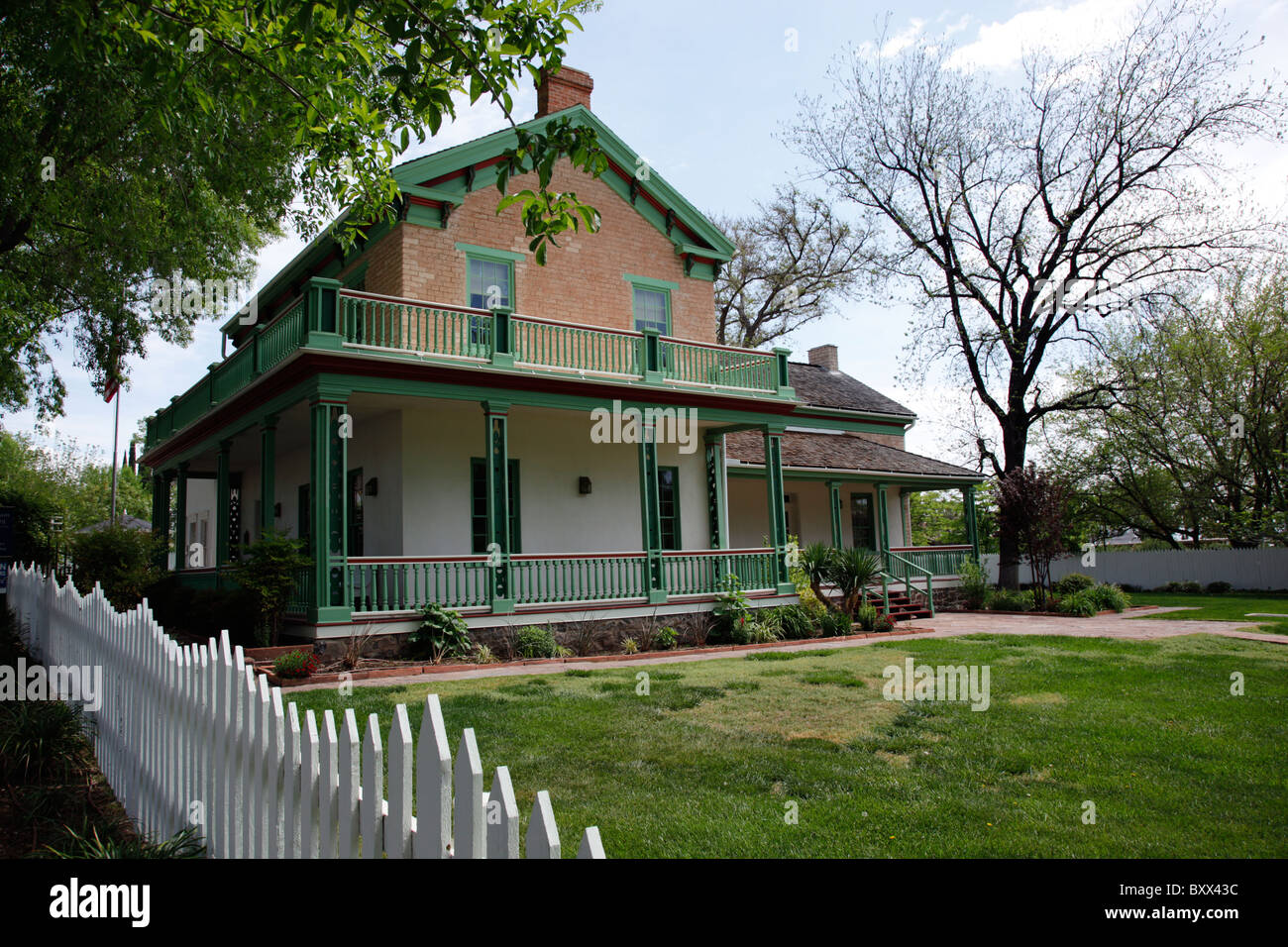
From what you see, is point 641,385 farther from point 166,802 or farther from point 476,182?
point 166,802

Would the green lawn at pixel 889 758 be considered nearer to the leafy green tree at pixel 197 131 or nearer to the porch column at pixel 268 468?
the leafy green tree at pixel 197 131

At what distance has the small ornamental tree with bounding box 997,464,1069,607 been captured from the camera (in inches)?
813

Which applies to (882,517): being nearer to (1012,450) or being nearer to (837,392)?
(837,392)

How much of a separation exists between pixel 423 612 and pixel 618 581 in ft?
12.4

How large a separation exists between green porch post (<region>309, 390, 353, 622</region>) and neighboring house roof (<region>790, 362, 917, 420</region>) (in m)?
15.1

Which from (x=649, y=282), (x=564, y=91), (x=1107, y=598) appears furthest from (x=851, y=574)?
(x=564, y=91)

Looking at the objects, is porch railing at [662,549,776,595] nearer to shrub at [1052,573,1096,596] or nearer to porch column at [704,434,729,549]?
porch column at [704,434,729,549]

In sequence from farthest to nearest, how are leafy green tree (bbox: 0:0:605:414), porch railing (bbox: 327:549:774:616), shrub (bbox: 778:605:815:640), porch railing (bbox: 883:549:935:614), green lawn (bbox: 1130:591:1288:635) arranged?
1. porch railing (bbox: 883:549:935:614)
2. green lawn (bbox: 1130:591:1288:635)
3. shrub (bbox: 778:605:815:640)
4. porch railing (bbox: 327:549:774:616)
5. leafy green tree (bbox: 0:0:605:414)

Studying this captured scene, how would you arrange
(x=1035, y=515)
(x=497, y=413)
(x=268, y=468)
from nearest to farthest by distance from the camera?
(x=497, y=413) < (x=268, y=468) < (x=1035, y=515)

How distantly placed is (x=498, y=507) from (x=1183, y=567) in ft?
87.4

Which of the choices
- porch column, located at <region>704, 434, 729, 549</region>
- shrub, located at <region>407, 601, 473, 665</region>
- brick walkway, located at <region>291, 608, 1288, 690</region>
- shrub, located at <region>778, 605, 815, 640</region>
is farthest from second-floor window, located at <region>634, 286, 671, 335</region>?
shrub, located at <region>407, 601, 473, 665</region>

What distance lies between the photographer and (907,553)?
23.5m

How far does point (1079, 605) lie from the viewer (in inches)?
783
